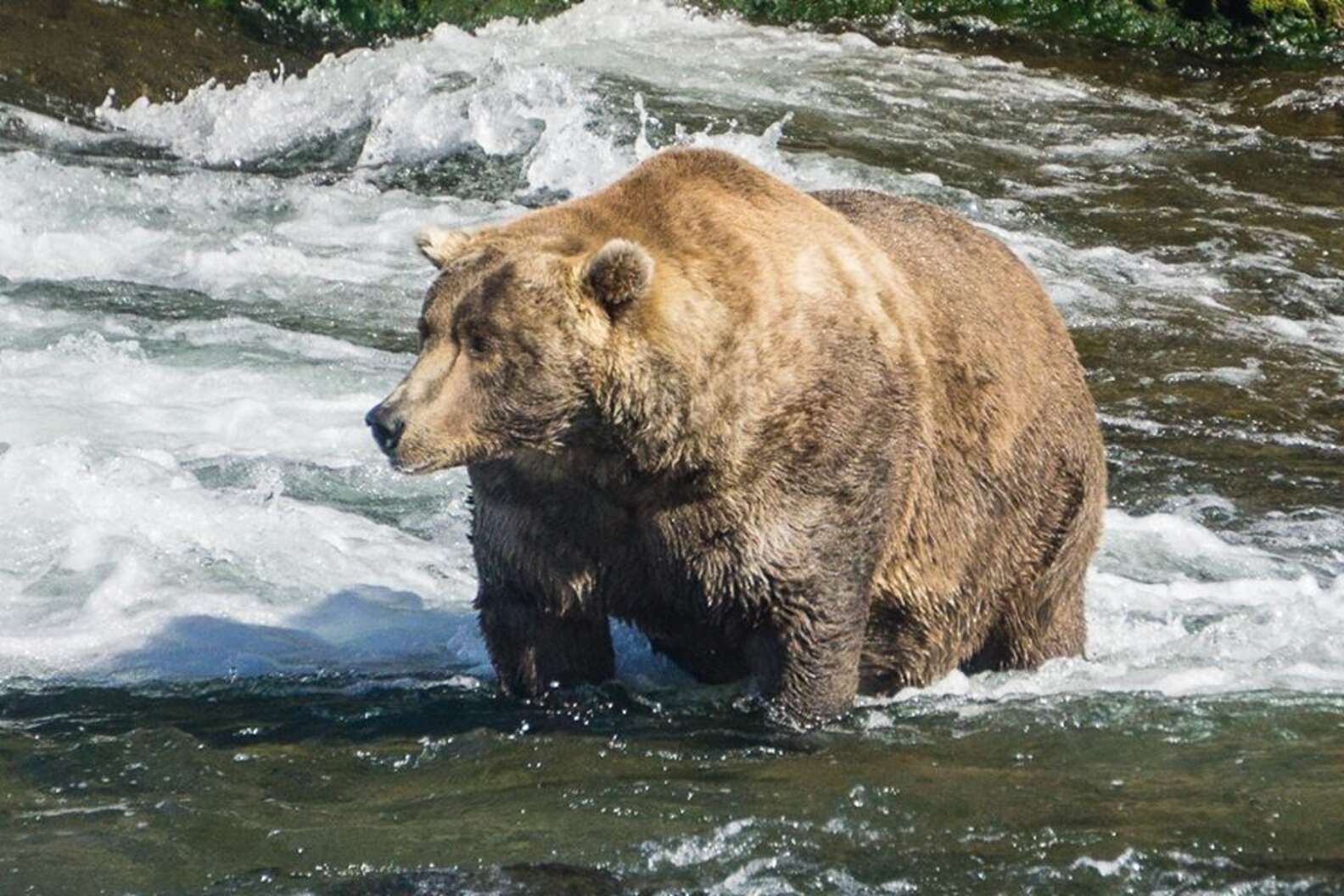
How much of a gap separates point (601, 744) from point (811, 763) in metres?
0.58

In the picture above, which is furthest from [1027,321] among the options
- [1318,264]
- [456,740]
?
[1318,264]

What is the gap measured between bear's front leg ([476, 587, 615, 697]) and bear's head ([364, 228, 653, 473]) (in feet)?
2.15

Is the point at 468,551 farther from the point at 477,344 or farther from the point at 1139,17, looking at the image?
the point at 1139,17

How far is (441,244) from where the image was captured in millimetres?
5621

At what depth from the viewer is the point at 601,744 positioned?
19.5 ft

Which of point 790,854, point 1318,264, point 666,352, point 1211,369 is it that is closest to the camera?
point 790,854

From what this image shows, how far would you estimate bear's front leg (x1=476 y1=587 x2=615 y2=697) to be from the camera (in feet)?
19.5

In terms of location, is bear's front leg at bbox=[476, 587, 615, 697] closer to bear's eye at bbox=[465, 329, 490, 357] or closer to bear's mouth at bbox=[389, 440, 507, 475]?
bear's mouth at bbox=[389, 440, 507, 475]

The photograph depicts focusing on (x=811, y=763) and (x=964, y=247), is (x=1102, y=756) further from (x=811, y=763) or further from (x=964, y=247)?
(x=964, y=247)

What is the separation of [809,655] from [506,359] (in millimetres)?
1269

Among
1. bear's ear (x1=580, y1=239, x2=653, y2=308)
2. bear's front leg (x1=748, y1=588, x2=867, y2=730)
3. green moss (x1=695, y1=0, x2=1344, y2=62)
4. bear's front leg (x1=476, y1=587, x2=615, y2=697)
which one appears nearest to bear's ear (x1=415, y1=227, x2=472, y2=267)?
bear's ear (x1=580, y1=239, x2=653, y2=308)

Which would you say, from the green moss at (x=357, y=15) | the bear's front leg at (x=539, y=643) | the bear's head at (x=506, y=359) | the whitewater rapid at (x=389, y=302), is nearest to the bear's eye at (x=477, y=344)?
the bear's head at (x=506, y=359)

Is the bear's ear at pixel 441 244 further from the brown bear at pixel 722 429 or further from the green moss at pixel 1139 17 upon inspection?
the green moss at pixel 1139 17

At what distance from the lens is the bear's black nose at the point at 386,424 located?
207 inches
